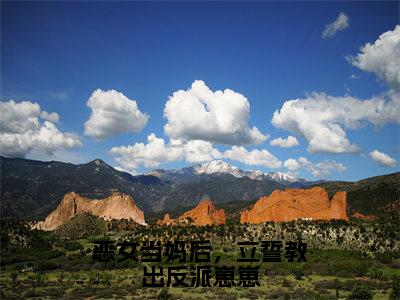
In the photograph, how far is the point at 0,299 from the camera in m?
61.2

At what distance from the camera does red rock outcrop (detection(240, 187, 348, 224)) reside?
14538cm

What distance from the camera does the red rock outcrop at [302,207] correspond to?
14538 centimetres

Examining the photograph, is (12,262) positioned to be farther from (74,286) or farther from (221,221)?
(221,221)

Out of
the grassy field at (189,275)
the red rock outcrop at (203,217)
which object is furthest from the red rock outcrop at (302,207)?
the red rock outcrop at (203,217)

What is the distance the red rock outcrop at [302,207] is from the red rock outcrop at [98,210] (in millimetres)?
55965

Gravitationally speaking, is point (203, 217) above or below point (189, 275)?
above

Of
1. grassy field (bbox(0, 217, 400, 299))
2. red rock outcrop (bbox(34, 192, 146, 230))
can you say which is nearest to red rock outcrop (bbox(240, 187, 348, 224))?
grassy field (bbox(0, 217, 400, 299))

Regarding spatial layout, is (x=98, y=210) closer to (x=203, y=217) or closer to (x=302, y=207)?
(x=203, y=217)

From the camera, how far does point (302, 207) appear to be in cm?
15062

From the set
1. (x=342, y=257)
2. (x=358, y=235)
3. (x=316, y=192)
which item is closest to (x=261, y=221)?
(x=316, y=192)

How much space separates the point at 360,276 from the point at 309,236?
3722cm

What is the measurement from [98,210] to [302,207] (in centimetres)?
8815

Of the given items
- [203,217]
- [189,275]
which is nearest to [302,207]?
[203,217]

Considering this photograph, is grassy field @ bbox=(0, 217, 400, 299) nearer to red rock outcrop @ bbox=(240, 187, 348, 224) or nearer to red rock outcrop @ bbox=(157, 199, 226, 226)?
red rock outcrop @ bbox=(240, 187, 348, 224)
